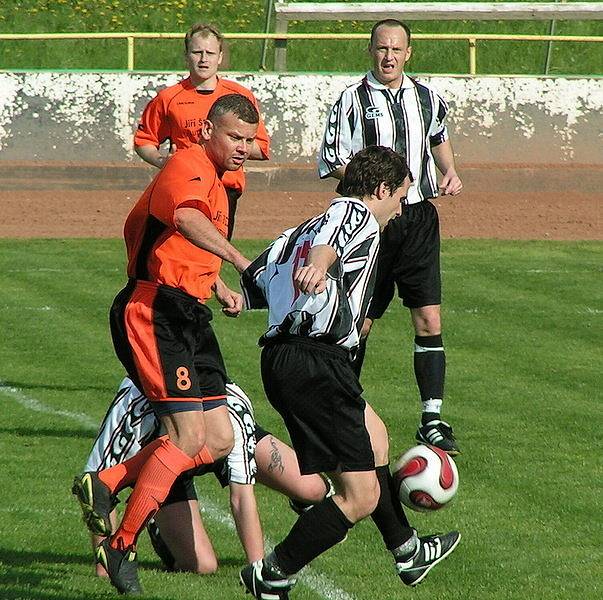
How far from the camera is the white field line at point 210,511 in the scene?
586cm

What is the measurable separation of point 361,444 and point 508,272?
10020 mm

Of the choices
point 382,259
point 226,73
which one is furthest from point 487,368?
point 226,73

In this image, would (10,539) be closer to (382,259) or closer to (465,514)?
(465,514)

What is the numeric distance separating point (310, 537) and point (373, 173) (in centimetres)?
146

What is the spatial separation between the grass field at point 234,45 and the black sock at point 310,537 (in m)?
22.0

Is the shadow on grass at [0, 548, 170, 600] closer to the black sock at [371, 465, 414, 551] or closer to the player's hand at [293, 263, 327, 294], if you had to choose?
the black sock at [371, 465, 414, 551]

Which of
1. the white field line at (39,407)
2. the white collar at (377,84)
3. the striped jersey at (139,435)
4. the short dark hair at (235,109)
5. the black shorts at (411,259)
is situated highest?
the short dark hair at (235,109)

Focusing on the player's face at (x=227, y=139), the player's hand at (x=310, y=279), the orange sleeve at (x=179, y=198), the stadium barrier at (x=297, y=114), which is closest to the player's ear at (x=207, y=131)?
the player's face at (x=227, y=139)

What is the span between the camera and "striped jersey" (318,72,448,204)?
8.84 metres

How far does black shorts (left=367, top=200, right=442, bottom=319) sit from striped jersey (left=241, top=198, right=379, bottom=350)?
10.2 ft

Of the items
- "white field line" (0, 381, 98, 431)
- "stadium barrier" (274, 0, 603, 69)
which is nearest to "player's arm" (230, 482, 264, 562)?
"white field line" (0, 381, 98, 431)

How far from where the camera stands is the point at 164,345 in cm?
605

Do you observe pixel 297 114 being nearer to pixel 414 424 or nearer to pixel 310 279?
pixel 414 424

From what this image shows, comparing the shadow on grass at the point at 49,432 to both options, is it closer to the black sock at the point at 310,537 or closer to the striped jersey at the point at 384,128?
the striped jersey at the point at 384,128
